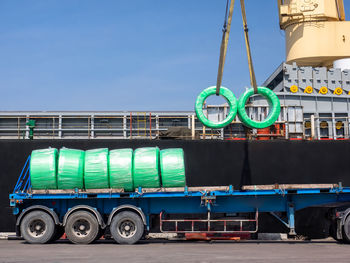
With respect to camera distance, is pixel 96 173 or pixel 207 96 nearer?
pixel 96 173

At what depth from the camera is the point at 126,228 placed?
14766mm

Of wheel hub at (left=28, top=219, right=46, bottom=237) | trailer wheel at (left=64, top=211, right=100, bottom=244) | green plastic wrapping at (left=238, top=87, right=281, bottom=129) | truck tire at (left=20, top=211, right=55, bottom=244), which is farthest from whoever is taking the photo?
green plastic wrapping at (left=238, top=87, right=281, bottom=129)

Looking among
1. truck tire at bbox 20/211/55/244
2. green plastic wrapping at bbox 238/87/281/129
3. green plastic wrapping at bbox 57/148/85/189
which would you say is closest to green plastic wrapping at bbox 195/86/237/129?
green plastic wrapping at bbox 238/87/281/129

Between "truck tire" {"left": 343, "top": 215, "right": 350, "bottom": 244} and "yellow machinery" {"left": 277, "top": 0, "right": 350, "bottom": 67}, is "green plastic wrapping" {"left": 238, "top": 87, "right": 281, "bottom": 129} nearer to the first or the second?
"truck tire" {"left": 343, "top": 215, "right": 350, "bottom": 244}

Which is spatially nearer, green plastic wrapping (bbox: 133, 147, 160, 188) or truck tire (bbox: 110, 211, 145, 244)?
truck tire (bbox: 110, 211, 145, 244)

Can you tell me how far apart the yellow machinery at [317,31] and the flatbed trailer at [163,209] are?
18.7 metres

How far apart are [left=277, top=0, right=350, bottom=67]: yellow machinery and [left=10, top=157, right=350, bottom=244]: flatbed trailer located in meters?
18.7

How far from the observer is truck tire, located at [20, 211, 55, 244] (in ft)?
49.0

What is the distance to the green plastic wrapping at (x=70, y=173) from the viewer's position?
1537cm
